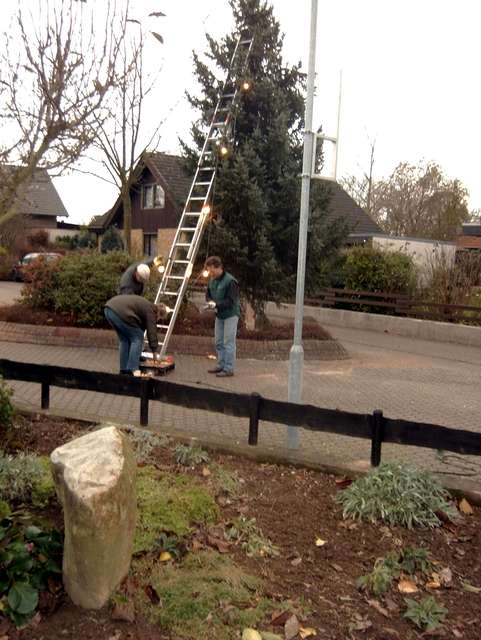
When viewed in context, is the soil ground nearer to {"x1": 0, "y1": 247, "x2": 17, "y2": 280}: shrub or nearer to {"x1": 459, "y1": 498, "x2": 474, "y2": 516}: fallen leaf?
{"x1": 459, "y1": 498, "x2": 474, "y2": 516}: fallen leaf

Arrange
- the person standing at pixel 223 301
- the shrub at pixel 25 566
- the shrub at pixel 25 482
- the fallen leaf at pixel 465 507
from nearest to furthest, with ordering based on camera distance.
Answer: the shrub at pixel 25 566 < the shrub at pixel 25 482 < the fallen leaf at pixel 465 507 < the person standing at pixel 223 301

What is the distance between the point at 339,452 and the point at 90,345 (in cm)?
730

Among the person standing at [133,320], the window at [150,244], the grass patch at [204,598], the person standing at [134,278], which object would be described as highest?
the window at [150,244]

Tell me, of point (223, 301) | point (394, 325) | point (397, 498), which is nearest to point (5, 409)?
point (397, 498)

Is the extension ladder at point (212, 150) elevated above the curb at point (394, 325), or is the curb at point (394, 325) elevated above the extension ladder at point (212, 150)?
the extension ladder at point (212, 150)

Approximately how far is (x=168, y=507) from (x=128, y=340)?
515 centimetres

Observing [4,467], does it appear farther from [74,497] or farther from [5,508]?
[74,497]

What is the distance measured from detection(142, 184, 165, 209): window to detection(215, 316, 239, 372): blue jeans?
2408 centimetres

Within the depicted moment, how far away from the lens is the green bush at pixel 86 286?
43.5 feet

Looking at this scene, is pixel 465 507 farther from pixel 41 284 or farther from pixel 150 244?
Answer: pixel 150 244

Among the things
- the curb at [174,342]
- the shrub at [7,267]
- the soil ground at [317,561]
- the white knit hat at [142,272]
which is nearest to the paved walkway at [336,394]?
the curb at [174,342]

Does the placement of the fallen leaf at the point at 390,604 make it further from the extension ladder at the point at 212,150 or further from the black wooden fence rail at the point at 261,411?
the extension ladder at the point at 212,150

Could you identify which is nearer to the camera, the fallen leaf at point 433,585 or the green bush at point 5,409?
the fallen leaf at point 433,585

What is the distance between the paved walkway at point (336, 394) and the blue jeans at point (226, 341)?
0.30 metres
